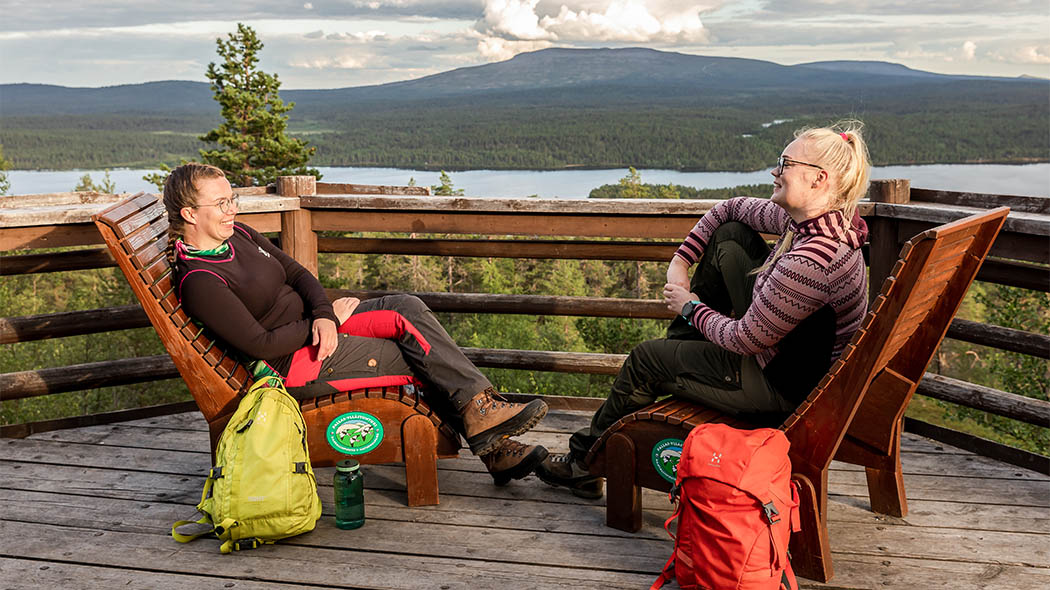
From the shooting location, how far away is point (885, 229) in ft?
12.3

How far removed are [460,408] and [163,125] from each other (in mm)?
126544

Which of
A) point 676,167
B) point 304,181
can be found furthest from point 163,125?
point 304,181

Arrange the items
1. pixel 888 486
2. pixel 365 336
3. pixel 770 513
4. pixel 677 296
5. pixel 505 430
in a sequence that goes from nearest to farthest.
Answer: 1. pixel 770 513
2. pixel 677 296
3. pixel 888 486
4. pixel 505 430
5. pixel 365 336

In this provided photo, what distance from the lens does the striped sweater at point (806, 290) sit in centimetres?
243

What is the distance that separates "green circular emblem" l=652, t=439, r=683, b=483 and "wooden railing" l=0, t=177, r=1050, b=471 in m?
1.25

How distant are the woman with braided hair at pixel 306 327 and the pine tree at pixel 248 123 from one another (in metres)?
35.9

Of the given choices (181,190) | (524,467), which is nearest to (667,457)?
(524,467)

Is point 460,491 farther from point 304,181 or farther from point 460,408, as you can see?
point 304,181

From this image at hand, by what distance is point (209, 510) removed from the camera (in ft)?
9.24

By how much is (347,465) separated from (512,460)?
2.06 feet

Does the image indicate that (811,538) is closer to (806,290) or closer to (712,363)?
(712,363)

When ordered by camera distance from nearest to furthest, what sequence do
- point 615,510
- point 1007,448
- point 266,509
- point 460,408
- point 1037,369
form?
point 266,509 < point 615,510 < point 460,408 < point 1007,448 < point 1037,369

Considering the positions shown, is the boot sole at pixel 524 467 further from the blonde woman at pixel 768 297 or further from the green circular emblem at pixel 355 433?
the green circular emblem at pixel 355 433

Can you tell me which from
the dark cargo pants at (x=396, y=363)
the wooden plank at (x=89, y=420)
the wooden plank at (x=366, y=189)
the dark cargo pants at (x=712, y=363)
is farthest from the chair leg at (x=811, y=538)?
the wooden plank at (x=89, y=420)
